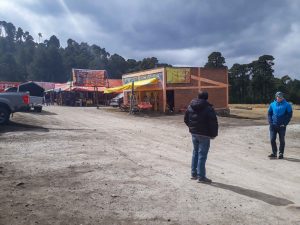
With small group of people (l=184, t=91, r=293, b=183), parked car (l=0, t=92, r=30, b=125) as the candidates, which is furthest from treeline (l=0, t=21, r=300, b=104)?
small group of people (l=184, t=91, r=293, b=183)

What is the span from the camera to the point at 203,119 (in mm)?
7141

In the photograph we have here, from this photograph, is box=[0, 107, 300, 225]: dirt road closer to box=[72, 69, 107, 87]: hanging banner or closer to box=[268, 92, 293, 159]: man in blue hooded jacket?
box=[268, 92, 293, 159]: man in blue hooded jacket

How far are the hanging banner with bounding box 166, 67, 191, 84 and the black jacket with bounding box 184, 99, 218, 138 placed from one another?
77.9ft

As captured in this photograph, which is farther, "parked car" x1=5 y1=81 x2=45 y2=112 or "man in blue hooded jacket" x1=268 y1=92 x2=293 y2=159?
"parked car" x1=5 y1=81 x2=45 y2=112

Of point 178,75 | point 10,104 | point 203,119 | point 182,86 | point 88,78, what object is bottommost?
point 203,119

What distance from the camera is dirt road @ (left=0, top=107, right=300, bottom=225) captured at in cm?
526

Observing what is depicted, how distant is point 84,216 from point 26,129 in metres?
11.9

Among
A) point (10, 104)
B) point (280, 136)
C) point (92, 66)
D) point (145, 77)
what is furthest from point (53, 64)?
point (280, 136)

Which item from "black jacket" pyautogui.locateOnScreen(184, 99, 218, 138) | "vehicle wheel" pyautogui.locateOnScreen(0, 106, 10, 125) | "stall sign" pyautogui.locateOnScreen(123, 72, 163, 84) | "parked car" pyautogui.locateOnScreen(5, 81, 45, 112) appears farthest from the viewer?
"stall sign" pyautogui.locateOnScreen(123, 72, 163, 84)

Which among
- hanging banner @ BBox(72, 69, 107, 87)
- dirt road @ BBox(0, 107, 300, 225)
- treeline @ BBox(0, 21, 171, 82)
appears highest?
treeline @ BBox(0, 21, 171, 82)

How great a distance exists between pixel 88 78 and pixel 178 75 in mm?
22183

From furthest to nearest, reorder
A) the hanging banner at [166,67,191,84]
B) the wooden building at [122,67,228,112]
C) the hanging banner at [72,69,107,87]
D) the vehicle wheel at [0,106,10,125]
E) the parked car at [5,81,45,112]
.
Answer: the hanging banner at [72,69,107,87] → the wooden building at [122,67,228,112] → the hanging banner at [166,67,191,84] → the parked car at [5,81,45,112] → the vehicle wheel at [0,106,10,125]

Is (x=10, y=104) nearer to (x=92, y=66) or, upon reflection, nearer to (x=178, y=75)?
(x=178, y=75)

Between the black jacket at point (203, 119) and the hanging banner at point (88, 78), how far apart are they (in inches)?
1712
